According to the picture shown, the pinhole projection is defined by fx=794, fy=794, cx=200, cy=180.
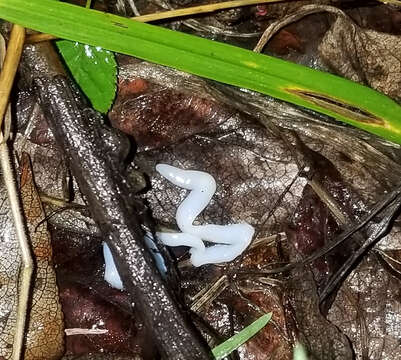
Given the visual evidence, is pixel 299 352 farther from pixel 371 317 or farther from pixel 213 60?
pixel 213 60

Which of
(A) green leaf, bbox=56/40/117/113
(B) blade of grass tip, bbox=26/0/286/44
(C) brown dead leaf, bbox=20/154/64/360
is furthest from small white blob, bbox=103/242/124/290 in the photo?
(B) blade of grass tip, bbox=26/0/286/44

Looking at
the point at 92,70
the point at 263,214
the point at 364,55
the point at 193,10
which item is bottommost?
the point at 263,214

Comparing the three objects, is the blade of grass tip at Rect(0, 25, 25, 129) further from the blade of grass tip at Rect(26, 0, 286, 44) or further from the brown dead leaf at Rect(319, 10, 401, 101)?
the brown dead leaf at Rect(319, 10, 401, 101)

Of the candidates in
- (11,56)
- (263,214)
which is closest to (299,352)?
(263,214)

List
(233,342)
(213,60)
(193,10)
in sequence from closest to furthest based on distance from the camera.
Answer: (213,60) < (233,342) < (193,10)

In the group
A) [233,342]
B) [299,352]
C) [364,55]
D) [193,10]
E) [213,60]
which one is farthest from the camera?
[364,55]

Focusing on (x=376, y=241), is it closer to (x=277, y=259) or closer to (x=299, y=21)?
(x=277, y=259)

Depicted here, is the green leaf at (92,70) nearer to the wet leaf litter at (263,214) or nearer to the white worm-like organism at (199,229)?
the wet leaf litter at (263,214)

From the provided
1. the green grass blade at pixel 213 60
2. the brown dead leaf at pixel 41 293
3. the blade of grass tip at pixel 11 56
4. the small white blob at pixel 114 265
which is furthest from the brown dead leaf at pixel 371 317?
the blade of grass tip at pixel 11 56
